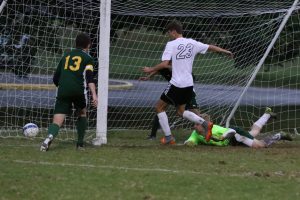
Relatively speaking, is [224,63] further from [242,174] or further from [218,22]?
[242,174]

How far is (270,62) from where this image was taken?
16.5 m

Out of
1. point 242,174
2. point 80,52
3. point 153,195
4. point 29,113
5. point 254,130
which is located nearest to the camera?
point 153,195

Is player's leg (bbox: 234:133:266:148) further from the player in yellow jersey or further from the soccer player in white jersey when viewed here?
the player in yellow jersey

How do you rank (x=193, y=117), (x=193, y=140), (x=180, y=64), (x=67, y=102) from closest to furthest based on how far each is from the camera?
1. (x=67, y=102)
2. (x=193, y=117)
3. (x=180, y=64)
4. (x=193, y=140)

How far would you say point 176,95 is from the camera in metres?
10.8

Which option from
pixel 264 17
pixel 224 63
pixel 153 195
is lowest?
pixel 153 195

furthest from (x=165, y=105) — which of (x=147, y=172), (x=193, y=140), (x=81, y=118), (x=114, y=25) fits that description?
(x=114, y=25)

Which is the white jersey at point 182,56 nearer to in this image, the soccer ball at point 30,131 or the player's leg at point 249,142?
the player's leg at point 249,142

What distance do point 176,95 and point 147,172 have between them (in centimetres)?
313

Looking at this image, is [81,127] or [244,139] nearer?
[81,127]

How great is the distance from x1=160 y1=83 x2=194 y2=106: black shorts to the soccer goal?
1.71 meters

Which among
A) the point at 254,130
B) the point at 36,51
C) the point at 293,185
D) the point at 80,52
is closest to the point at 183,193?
the point at 293,185

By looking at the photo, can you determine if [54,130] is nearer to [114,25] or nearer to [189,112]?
[189,112]

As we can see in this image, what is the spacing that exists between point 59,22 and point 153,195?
7.34 meters
